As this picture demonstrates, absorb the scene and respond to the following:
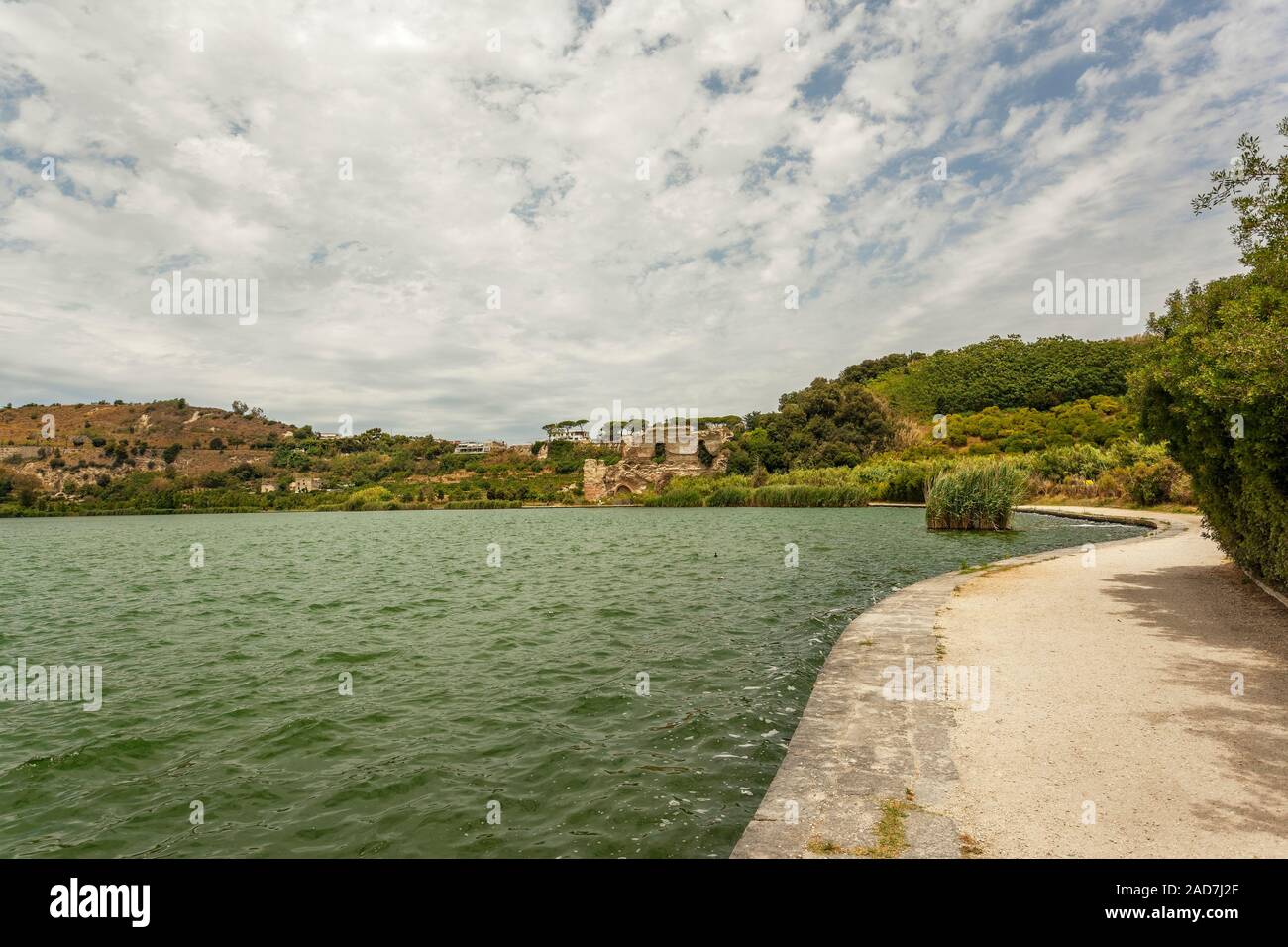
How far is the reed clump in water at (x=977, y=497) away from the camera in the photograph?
24531mm

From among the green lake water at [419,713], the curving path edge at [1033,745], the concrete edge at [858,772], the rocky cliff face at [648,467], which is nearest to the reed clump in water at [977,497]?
the green lake water at [419,713]

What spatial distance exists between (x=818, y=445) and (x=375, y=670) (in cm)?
7070

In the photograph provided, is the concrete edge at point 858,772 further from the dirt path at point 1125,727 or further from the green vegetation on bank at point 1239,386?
the green vegetation on bank at point 1239,386

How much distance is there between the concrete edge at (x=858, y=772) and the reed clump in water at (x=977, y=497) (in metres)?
20.0

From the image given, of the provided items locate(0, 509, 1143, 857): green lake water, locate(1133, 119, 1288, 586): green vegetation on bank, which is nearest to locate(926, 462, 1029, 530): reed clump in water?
locate(0, 509, 1143, 857): green lake water

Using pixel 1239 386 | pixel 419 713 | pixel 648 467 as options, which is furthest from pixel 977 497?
pixel 648 467

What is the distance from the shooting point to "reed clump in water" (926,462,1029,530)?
24531 mm

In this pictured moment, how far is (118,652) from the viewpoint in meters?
9.28

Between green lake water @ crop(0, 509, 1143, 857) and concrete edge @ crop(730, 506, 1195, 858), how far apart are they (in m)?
0.48

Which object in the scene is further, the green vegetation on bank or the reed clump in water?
the reed clump in water

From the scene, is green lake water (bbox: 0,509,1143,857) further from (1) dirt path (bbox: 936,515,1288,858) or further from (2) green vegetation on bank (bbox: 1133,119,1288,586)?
(2) green vegetation on bank (bbox: 1133,119,1288,586)

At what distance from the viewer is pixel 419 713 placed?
652 cm

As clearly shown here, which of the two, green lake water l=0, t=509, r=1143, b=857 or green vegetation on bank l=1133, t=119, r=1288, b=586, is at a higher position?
green vegetation on bank l=1133, t=119, r=1288, b=586
